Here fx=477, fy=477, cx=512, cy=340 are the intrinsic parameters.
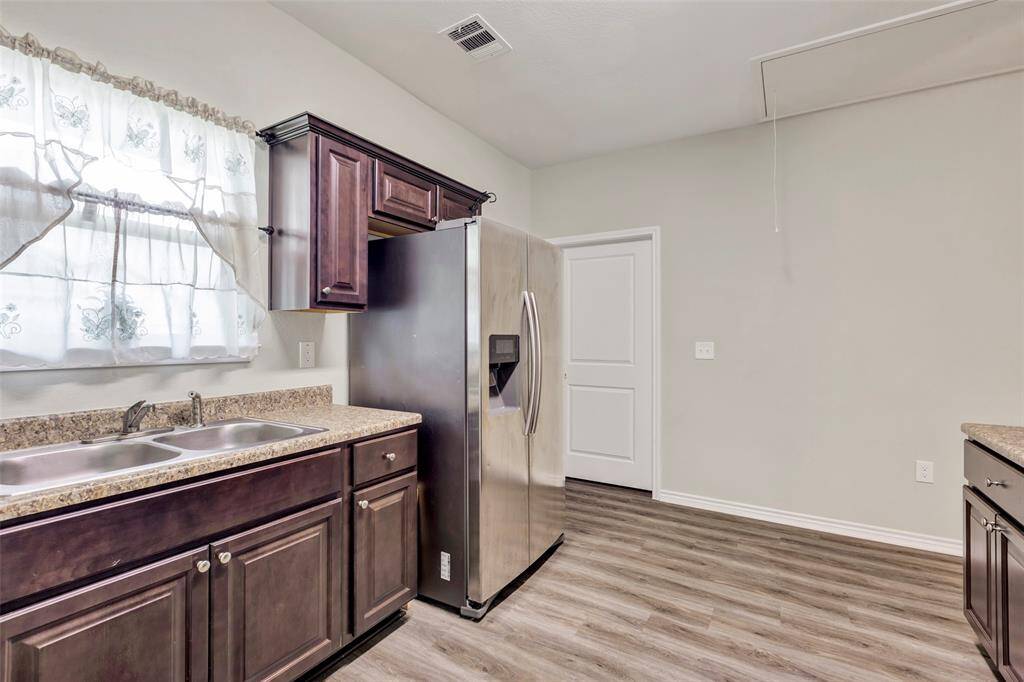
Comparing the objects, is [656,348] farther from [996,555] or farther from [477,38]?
[477,38]

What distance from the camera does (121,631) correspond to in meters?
1.16

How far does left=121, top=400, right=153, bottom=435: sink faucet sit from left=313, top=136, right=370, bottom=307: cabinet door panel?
70cm

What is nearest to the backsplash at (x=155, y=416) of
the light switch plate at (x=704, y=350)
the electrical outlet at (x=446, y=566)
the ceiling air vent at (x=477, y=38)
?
the electrical outlet at (x=446, y=566)

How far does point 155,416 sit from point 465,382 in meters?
1.15

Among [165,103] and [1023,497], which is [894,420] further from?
[165,103]

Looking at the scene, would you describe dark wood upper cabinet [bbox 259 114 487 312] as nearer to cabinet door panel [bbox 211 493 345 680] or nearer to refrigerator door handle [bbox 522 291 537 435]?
refrigerator door handle [bbox 522 291 537 435]

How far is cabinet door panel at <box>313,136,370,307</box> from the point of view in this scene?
2.02 m

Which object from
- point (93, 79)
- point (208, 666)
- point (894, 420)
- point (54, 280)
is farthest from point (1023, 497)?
point (93, 79)

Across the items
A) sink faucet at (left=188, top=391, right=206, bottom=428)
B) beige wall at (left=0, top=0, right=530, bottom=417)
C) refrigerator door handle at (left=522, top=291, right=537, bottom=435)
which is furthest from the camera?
refrigerator door handle at (left=522, top=291, right=537, bottom=435)

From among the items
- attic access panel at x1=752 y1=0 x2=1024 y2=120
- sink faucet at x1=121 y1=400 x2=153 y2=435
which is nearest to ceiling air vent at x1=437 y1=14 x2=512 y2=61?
attic access panel at x1=752 y1=0 x2=1024 y2=120

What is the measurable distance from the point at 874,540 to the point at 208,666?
3.47 meters

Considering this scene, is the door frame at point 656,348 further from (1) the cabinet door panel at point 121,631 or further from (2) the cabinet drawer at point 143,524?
(1) the cabinet door panel at point 121,631

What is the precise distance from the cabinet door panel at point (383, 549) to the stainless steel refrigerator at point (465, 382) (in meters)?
0.16

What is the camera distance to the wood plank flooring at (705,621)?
179 centimetres
